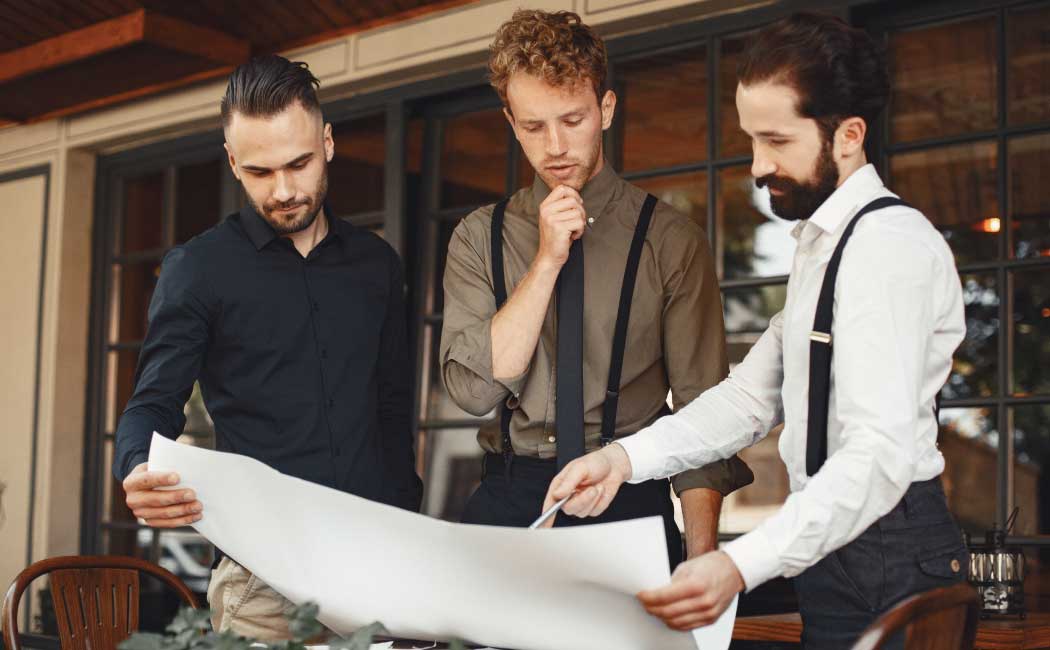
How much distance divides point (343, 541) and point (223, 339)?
773 mm

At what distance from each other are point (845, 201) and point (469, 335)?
2.17 ft

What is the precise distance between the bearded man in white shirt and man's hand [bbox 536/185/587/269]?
350mm

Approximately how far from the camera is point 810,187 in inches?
59.2

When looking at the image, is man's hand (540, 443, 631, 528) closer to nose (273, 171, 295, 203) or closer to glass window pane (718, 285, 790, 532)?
nose (273, 171, 295, 203)

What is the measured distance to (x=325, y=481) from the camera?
2133 mm

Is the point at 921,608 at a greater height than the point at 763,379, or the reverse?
the point at 763,379

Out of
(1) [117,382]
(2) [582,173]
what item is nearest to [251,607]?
(2) [582,173]

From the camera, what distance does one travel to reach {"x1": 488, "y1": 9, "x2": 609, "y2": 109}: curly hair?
1.90 m

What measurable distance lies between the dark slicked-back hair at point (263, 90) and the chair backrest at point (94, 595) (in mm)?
788

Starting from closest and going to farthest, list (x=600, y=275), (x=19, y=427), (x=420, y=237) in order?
(x=600, y=275), (x=420, y=237), (x=19, y=427)

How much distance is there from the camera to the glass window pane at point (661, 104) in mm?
4113

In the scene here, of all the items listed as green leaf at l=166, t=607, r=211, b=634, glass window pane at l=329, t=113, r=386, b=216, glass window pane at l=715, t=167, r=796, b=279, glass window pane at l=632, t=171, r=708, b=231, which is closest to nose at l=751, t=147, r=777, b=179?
green leaf at l=166, t=607, r=211, b=634

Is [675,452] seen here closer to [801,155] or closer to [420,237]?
[801,155]

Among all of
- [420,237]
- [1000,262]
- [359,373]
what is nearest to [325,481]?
[359,373]
